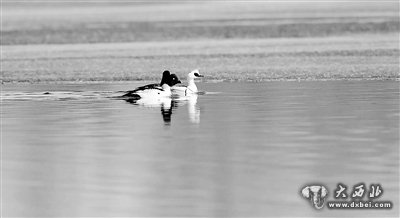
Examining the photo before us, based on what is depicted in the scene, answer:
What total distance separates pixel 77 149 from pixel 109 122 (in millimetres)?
3318

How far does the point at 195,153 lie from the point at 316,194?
3211mm

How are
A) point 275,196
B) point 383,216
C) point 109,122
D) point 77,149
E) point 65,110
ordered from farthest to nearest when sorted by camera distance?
point 65,110 → point 109,122 → point 77,149 → point 275,196 → point 383,216

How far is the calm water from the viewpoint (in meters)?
10.5

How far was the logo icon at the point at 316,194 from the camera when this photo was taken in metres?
10.4

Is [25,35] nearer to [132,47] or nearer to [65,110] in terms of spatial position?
[132,47]

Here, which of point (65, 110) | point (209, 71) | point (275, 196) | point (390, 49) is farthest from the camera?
point (390, 49)

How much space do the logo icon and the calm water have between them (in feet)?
0.21

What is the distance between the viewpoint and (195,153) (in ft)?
44.5

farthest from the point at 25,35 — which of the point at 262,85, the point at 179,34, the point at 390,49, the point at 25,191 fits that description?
the point at 25,191

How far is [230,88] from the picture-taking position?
2516 centimetres

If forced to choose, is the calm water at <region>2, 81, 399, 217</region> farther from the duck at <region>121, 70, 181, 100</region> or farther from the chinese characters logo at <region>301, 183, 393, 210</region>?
the duck at <region>121, 70, 181, 100</region>

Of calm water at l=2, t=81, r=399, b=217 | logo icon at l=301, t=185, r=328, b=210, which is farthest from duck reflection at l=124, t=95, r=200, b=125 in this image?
logo icon at l=301, t=185, r=328, b=210

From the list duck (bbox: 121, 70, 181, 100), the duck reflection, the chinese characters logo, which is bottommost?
the chinese characters logo

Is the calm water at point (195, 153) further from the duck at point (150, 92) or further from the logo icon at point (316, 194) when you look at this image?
the duck at point (150, 92)
